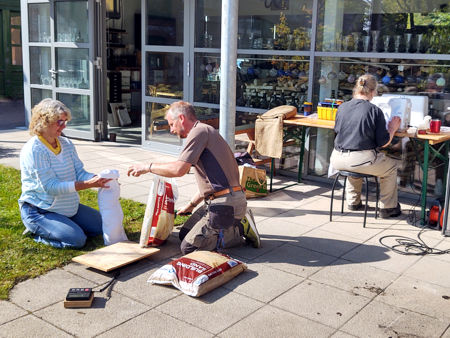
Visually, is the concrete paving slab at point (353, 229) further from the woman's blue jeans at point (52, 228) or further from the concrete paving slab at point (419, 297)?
the woman's blue jeans at point (52, 228)

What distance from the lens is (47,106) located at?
4.21 metres

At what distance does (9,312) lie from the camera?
Answer: 3209 millimetres

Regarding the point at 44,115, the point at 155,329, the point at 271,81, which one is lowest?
the point at 155,329

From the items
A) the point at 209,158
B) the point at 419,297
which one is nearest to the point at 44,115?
the point at 209,158

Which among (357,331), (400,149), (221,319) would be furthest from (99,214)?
(400,149)

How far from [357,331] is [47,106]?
291cm

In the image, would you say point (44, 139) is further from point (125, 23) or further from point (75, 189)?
point (125, 23)

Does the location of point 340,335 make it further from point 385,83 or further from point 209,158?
point 385,83

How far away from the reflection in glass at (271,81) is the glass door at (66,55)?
10.1ft

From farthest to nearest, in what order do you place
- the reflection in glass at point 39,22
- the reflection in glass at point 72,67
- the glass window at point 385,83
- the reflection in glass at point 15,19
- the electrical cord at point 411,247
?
the reflection in glass at point 15,19, the reflection in glass at point 39,22, the reflection in glass at point 72,67, the glass window at point 385,83, the electrical cord at point 411,247

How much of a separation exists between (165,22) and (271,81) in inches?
82.1

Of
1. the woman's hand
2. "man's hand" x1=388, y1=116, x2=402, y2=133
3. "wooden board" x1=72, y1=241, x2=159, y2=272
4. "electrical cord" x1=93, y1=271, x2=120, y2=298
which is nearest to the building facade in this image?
"man's hand" x1=388, y1=116, x2=402, y2=133

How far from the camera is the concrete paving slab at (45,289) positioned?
335 centimetres

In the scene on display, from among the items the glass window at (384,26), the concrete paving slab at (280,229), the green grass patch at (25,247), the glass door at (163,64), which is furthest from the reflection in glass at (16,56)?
the concrete paving slab at (280,229)
